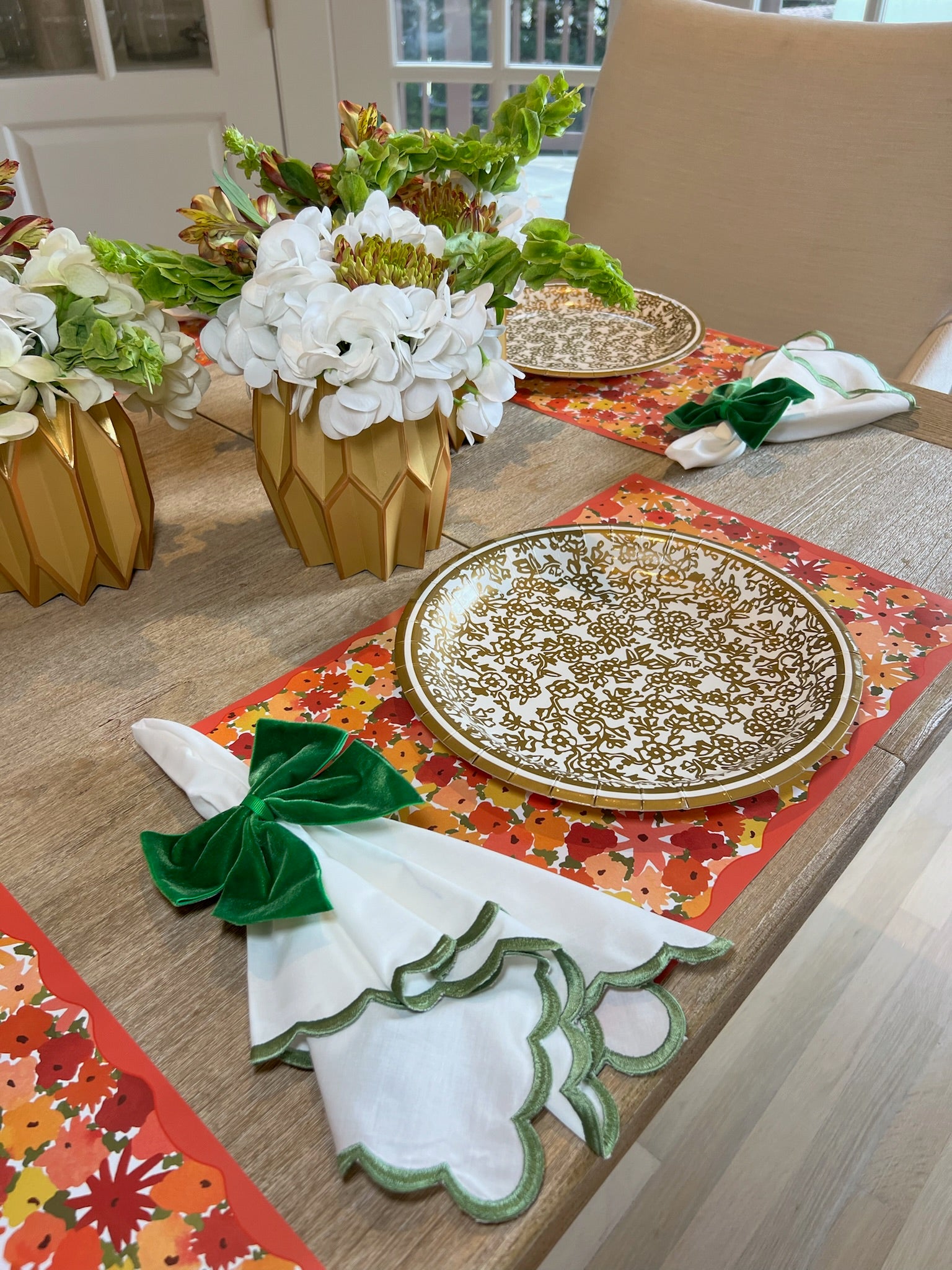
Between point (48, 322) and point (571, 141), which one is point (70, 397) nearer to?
point (48, 322)

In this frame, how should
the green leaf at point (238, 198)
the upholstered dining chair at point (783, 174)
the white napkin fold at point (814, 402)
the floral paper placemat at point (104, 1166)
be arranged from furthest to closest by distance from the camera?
the upholstered dining chair at point (783, 174) → the white napkin fold at point (814, 402) → the green leaf at point (238, 198) → the floral paper placemat at point (104, 1166)

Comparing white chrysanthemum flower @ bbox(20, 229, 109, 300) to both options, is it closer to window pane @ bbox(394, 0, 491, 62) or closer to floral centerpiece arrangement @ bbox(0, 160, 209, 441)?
floral centerpiece arrangement @ bbox(0, 160, 209, 441)

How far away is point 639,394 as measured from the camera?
113 centimetres

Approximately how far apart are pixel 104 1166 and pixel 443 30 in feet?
9.56

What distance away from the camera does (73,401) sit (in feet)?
2.30

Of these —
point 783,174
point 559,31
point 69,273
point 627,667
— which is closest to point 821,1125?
point 627,667

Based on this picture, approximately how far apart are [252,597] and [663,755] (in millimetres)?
378

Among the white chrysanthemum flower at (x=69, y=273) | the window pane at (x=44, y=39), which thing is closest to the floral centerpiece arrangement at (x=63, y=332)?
the white chrysanthemum flower at (x=69, y=273)

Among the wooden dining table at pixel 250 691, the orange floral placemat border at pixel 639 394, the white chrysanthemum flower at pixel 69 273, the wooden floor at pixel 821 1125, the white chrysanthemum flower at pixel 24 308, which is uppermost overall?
Answer: the white chrysanthemum flower at pixel 69 273

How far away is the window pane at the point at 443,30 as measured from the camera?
254cm

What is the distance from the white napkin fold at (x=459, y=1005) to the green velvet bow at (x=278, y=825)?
0.06 ft

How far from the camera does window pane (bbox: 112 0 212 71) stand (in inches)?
96.7

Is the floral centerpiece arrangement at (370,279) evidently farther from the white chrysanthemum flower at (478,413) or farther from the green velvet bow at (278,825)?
the green velvet bow at (278,825)

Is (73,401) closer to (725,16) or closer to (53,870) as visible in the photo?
(53,870)
